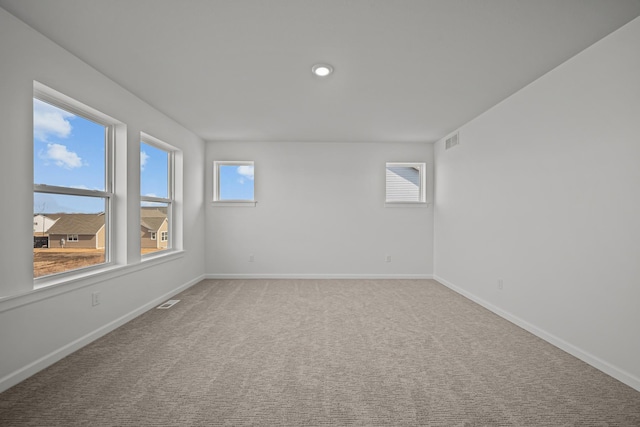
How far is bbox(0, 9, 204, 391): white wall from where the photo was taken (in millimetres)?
1988

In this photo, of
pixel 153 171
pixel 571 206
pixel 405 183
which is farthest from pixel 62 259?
pixel 405 183

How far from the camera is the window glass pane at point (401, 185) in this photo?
5.66m

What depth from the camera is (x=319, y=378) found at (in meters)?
2.13

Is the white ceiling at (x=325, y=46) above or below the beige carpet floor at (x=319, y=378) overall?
above

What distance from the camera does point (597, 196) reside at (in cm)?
233

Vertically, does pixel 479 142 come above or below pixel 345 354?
above

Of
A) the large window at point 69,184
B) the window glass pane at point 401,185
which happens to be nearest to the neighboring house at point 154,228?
the large window at point 69,184

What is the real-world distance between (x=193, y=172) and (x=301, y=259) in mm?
2425

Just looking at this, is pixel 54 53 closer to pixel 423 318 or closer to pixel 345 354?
pixel 345 354

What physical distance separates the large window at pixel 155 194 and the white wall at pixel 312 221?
1031mm

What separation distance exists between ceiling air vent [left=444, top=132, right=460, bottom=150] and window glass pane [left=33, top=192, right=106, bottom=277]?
4.76 metres

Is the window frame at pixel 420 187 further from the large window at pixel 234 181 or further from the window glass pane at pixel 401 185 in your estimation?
the large window at pixel 234 181

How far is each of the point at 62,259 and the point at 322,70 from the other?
2.88 m

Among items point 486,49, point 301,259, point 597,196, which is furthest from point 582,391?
point 301,259
